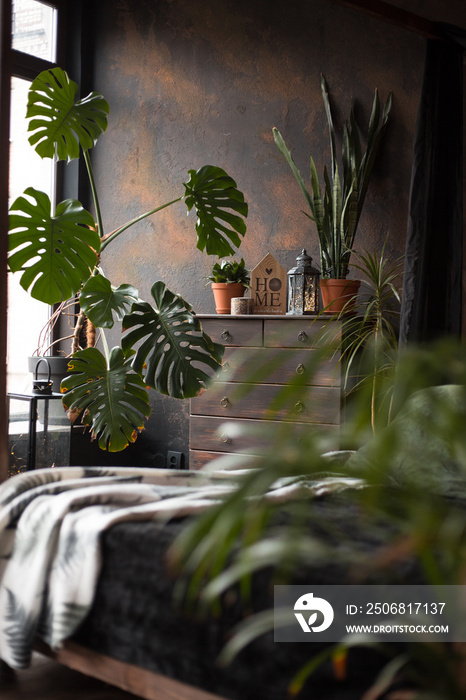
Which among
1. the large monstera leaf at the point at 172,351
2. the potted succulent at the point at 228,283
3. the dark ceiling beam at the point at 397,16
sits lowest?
the large monstera leaf at the point at 172,351

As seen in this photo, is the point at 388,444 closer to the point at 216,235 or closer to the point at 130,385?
the point at 130,385

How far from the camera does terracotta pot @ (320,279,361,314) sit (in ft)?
12.1

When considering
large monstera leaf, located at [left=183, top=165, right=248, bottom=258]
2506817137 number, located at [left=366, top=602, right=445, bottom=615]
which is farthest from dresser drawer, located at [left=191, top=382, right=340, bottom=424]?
2506817137 number, located at [left=366, top=602, right=445, bottom=615]

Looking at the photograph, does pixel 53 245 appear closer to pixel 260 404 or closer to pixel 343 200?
pixel 260 404

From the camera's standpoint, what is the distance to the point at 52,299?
3.46 m

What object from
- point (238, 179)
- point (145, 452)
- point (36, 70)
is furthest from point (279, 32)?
point (145, 452)

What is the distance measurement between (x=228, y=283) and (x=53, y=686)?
100.0 inches

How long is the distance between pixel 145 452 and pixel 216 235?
5.26ft

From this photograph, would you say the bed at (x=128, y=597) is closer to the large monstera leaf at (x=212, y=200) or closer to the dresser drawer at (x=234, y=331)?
the dresser drawer at (x=234, y=331)

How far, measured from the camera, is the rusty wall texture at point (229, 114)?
395 centimetres

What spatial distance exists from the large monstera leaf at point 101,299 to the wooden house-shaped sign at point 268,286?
763 millimetres

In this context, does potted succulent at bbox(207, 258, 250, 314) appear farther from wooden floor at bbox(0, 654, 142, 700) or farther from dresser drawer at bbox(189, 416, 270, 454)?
wooden floor at bbox(0, 654, 142, 700)

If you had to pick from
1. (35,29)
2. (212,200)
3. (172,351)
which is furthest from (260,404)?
(35,29)

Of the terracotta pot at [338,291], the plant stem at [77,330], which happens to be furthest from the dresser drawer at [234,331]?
the plant stem at [77,330]
